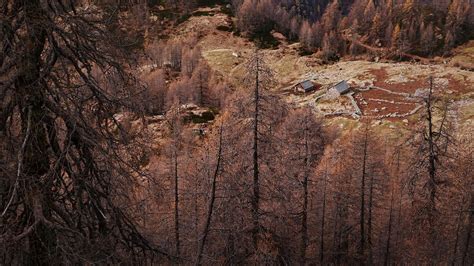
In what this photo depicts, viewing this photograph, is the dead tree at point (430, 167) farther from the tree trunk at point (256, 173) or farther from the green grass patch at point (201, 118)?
the green grass patch at point (201, 118)

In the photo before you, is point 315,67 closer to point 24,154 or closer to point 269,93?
point 269,93

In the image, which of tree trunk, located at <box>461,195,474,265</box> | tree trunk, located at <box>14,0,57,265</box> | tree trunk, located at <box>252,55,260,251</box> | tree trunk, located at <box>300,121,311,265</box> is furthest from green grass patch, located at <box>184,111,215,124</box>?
tree trunk, located at <box>14,0,57,265</box>

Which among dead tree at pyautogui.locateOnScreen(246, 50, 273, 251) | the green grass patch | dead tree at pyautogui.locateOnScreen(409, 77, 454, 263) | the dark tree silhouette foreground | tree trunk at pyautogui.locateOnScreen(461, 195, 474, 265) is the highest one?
the dark tree silhouette foreground

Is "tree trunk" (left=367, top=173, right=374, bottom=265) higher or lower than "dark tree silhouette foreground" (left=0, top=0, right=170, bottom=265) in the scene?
lower

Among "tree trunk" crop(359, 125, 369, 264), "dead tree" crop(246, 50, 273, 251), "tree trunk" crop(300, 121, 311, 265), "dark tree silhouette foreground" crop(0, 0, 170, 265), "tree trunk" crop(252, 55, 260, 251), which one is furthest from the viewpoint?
"tree trunk" crop(359, 125, 369, 264)

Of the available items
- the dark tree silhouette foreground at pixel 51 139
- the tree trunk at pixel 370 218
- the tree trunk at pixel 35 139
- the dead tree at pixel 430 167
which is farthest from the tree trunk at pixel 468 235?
the tree trunk at pixel 35 139

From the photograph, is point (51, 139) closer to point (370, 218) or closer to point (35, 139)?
point (35, 139)

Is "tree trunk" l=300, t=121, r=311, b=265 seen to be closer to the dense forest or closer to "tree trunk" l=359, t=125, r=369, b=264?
the dense forest

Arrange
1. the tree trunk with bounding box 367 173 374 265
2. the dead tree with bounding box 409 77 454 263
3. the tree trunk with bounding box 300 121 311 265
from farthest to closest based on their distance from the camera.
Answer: the tree trunk with bounding box 367 173 374 265
the tree trunk with bounding box 300 121 311 265
the dead tree with bounding box 409 77 454 263

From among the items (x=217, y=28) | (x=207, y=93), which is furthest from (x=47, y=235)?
(x=217, y=28)
